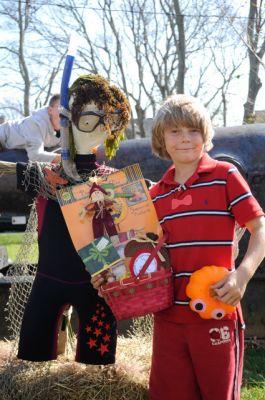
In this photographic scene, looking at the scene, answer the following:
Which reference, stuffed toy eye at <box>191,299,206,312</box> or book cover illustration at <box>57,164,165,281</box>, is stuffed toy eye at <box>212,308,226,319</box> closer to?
stuffed toy eye at <box>191,299,206,312</box>

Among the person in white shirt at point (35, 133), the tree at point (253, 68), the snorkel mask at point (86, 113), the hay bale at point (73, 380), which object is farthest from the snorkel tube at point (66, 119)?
the tree at point (253, 68)

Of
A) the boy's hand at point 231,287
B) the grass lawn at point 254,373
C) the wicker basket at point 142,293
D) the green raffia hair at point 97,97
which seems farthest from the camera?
the grass lawn at point 254,373

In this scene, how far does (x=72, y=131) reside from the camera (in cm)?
252

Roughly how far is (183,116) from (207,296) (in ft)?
2.09

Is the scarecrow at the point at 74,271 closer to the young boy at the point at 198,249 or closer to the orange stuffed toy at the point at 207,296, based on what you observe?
the young boy at the point at 198,249

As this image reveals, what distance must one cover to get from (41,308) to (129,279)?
61 cm

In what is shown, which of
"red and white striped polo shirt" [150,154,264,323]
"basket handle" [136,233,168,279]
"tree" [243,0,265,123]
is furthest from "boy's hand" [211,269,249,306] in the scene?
"tree" [243,0,265,123]

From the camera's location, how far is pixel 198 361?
2.00 m

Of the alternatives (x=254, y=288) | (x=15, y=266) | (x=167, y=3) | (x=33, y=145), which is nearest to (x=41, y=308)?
(x=15, y=266)

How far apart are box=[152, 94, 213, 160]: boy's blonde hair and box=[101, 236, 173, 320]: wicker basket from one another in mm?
445

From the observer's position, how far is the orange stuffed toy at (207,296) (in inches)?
75.5

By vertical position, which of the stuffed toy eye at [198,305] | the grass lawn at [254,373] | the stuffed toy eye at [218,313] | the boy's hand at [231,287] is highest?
the boy's hand at [231,287]

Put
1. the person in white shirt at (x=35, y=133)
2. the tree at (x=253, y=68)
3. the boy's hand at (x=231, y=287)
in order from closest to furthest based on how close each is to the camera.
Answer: the boy's hand at (x=231, y=287) < the person in white shirt at (x=35, y=133) < the tree at (x=253, y=68)

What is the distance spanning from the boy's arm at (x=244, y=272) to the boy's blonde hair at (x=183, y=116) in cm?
39
